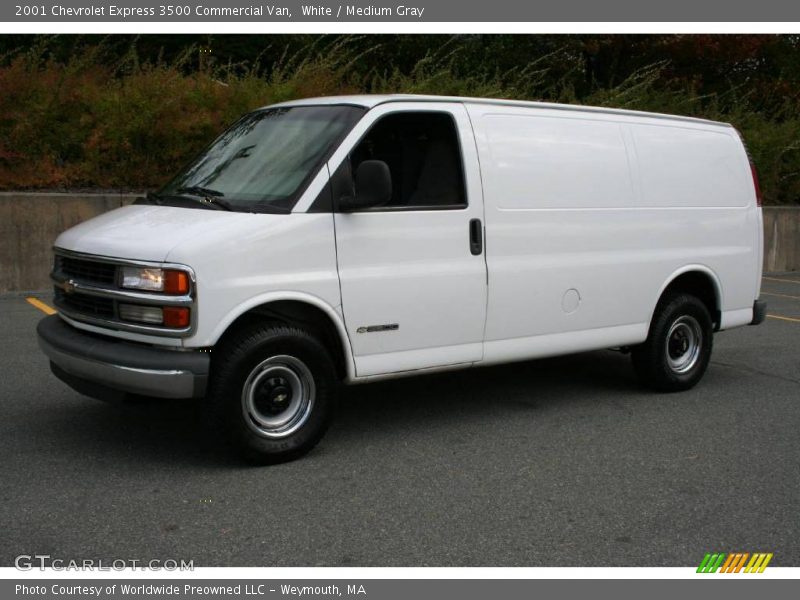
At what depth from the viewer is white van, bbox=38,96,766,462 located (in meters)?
5.16

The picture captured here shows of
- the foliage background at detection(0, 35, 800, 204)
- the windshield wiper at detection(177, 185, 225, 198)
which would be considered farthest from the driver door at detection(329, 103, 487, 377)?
the foliage background at detection(0, 35, 800, 204)

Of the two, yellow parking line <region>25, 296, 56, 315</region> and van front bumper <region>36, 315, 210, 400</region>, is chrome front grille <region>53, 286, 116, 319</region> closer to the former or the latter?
van front bumper <region>36, 315, 210, 400</region>

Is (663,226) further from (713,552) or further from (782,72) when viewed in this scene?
(782,72)

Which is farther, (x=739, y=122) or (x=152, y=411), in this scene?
(x=739, y=122)

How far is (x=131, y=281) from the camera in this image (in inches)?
202

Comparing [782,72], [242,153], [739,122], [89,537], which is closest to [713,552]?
[89,537]

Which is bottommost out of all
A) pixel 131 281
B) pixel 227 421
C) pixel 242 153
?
pixel 227 421

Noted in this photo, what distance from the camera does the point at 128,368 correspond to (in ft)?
Result: 16.5

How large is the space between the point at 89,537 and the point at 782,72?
24.3 metres

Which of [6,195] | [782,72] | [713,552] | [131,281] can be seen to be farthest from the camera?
[782,72]

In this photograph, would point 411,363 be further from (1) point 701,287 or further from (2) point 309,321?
(1) point 701,287

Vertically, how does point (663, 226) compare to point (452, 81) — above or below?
below

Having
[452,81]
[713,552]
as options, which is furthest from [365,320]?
[452,81]

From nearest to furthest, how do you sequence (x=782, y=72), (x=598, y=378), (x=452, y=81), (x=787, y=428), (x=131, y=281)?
(x=131, y=281)
(x=787, y=428)
(x=598, y=378)
(x=452, y=81)
(x=782, y=72)
